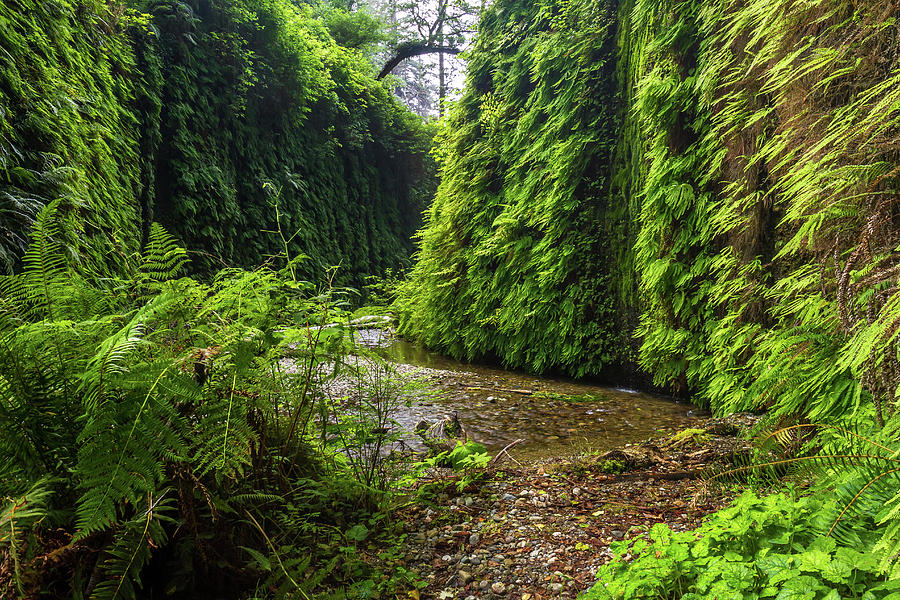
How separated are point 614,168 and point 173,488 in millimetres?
5825

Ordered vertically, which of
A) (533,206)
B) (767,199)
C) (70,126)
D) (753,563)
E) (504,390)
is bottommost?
(504,390)

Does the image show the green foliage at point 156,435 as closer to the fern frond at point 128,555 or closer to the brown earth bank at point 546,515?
the fern frond at point 128,555

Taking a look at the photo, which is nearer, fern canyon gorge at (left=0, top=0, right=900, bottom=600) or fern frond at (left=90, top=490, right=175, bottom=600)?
fern frond at (left=90, top=490, right=175, bottom=600)

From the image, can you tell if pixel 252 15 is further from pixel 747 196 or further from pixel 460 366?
pixel 747 196

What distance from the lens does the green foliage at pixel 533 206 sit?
228 inches

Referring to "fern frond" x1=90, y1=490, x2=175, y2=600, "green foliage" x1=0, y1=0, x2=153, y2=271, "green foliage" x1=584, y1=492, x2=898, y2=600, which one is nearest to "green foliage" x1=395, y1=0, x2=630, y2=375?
"green foliage" x1=584, y1=492, x2=898, y2=600

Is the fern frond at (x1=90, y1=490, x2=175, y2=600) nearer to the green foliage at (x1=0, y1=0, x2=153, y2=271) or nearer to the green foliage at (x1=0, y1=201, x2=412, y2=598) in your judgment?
the green foliage at (x1=0, y1=201, x2=412, y2=598)

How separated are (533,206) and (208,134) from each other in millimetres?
7103

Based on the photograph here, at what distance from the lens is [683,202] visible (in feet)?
13.5

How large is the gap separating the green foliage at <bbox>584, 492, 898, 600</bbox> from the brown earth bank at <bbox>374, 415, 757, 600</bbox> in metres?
0.28

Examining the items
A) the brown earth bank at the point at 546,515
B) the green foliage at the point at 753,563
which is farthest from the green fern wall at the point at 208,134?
the green foliage at the point at 753,563

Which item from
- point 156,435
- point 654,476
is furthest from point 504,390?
point 156,435

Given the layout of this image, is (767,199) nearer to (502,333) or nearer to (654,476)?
(654,476)

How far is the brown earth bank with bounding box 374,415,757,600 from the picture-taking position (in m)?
1.56
